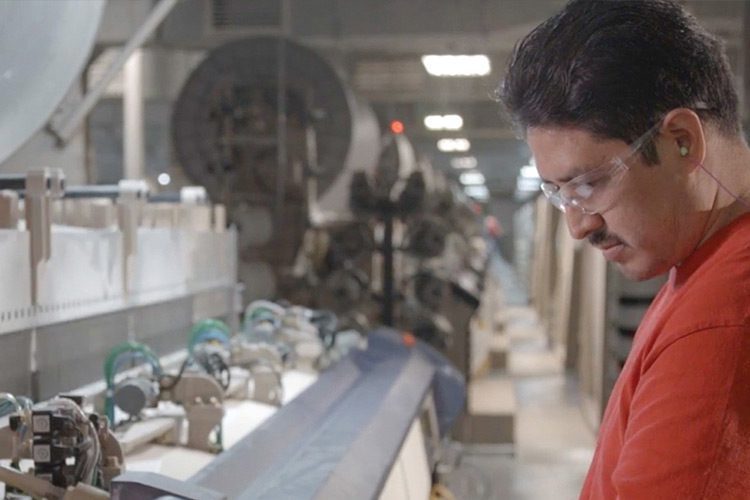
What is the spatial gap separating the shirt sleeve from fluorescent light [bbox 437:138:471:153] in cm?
934

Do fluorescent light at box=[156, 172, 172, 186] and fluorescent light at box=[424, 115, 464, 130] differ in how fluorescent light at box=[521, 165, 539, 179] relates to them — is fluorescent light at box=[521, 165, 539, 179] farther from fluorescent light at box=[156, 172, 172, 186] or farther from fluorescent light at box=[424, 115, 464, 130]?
fluorescent light at box=[156, 172, 172, 186]

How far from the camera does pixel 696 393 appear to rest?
81 centimetres

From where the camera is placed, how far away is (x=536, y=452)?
5.52 m

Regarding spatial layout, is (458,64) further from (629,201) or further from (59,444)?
(629,201)

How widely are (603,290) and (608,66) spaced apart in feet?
16.4

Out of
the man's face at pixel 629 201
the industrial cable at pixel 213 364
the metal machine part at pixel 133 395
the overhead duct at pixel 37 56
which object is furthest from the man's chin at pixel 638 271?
the industrial cable at pixel 213 364

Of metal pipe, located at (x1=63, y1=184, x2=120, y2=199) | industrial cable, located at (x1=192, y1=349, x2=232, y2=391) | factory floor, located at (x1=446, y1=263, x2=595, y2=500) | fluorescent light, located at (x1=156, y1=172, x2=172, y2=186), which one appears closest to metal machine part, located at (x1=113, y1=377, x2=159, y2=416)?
industrial cable, located at (x1=192, y1=349, x2=232, y2=391)

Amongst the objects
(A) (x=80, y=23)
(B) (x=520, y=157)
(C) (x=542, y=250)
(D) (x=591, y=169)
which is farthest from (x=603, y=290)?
(B) (x=520, y=157)

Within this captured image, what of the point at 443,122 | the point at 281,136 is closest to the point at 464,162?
the point at 443,122

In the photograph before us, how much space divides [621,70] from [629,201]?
0.13m

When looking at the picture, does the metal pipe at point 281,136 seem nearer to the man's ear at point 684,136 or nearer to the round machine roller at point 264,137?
the round machine roller at point 264,137

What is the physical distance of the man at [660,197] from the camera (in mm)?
812

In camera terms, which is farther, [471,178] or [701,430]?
[471,178]

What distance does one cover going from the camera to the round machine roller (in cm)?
444
